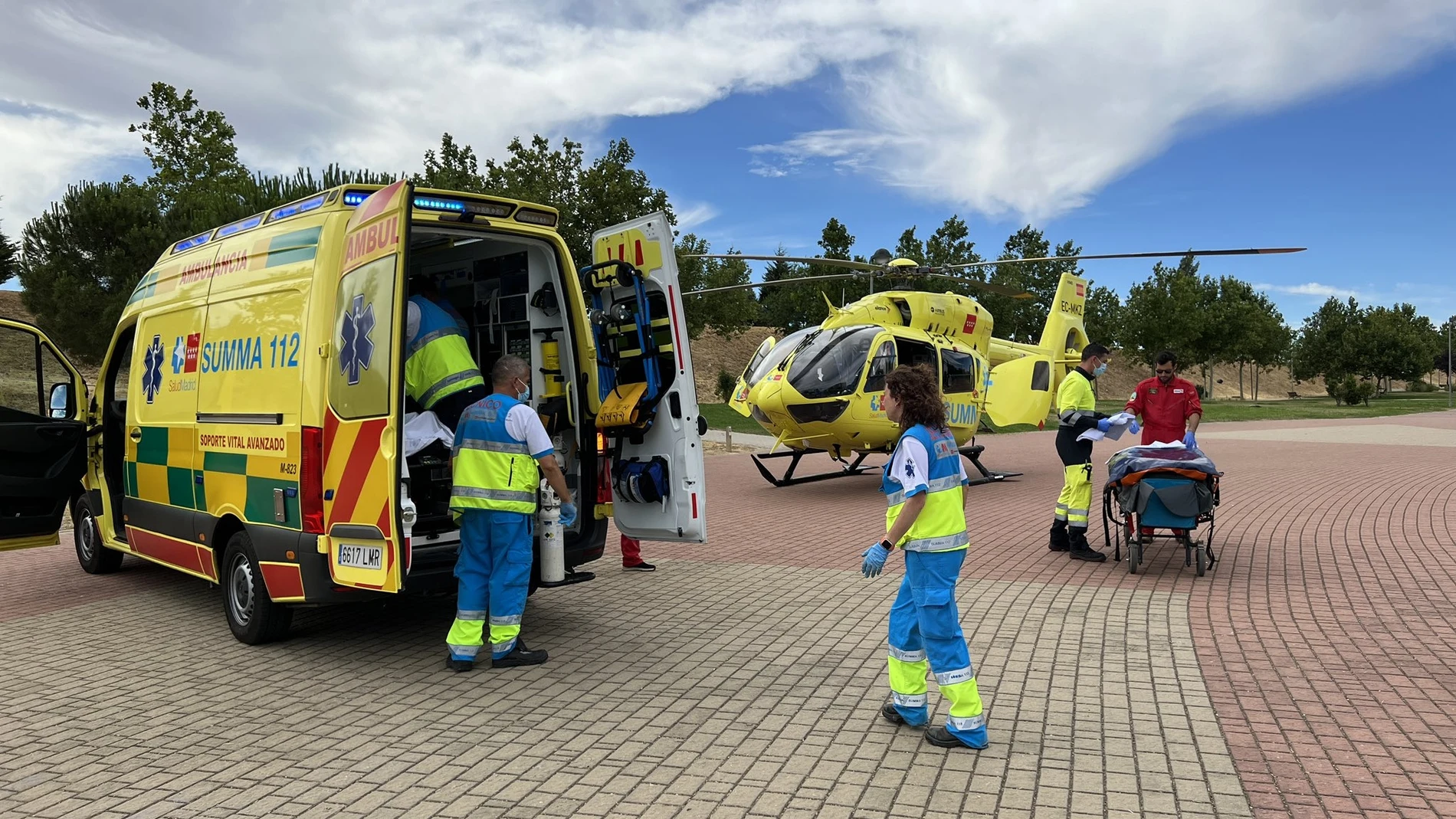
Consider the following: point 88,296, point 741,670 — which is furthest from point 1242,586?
point 88,296

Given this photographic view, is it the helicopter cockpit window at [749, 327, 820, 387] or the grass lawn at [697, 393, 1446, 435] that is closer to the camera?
the helicopter cockpit window at [749, 327, 820, 387]

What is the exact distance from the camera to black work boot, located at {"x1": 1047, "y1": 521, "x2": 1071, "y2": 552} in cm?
841

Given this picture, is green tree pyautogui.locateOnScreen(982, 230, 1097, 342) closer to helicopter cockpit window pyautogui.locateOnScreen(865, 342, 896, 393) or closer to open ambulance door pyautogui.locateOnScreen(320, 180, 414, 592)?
helicopter cockpit window pyautogui.locateOnScreen(865, 342, 896, 393)

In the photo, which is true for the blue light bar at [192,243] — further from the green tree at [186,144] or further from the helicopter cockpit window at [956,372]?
the green tree at [186,144]

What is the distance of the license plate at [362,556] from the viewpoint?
4582mm

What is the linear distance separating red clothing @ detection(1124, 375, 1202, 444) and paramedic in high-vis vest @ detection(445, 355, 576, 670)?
18.0ft

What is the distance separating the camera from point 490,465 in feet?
16.2

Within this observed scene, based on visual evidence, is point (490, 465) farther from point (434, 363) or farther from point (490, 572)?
point (434, 363)

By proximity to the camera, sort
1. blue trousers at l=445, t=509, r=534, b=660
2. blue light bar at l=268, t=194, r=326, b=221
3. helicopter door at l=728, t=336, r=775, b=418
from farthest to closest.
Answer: helicopter door at l=728, t=336, r=775, b=418
blue light bar at l=268, t=194, r=326, b=221
blue trousers at l=445, t=509, r=534, b=660

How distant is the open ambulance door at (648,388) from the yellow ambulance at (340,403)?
2 cm

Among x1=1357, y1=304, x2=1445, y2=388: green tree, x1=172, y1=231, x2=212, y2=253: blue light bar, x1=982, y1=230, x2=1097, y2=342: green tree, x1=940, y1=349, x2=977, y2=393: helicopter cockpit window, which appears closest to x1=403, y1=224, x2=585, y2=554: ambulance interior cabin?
x1=172, y1=231, x2=212, y2=253: blue light bar

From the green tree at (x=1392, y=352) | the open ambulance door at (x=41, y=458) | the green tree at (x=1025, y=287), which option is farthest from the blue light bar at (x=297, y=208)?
the green tree at (x=1392, y=352)

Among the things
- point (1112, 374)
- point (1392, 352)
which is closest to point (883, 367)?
point (1392, 352)

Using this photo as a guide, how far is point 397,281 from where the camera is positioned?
4508 millimetres
